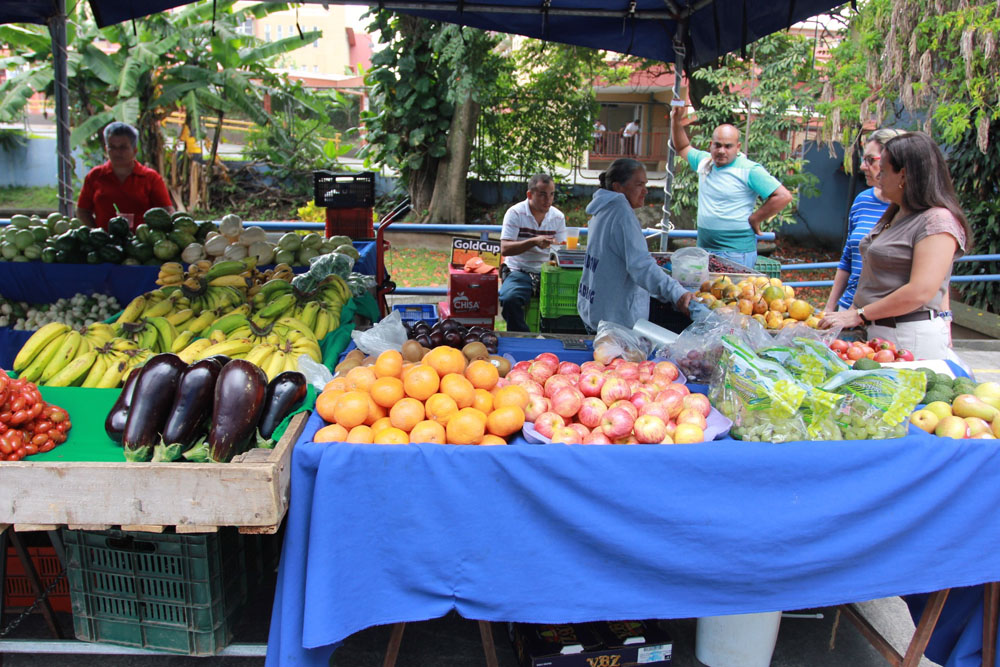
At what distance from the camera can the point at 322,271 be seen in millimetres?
4363

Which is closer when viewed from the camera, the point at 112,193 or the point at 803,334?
the point at 803,334

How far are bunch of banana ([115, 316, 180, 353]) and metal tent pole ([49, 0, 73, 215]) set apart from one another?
330 cm

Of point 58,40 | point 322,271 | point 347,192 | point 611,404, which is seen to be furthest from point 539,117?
point 611,404

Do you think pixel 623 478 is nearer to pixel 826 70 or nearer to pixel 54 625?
pixel 54 625

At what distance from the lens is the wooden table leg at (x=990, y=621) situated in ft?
8.29

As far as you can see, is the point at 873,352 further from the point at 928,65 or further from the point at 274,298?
the point at 928,65

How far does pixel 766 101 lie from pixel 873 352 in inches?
385

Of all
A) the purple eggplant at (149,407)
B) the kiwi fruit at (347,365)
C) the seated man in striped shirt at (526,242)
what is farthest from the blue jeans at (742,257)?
the purple eggplant at (149,407)

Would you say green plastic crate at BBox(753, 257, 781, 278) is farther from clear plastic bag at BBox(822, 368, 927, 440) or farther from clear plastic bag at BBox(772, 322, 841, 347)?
clear plastic bag at BBox(822, 368, 927, 440)

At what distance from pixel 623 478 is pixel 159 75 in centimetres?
1377

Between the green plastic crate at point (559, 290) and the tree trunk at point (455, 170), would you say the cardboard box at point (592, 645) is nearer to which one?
the green plastic crate at point (559, 290)

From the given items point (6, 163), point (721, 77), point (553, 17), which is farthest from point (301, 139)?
point (553, 17)

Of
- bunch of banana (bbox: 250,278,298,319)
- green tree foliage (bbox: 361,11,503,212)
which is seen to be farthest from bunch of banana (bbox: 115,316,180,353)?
green tree foliage (bbox: 361,11,503,212)

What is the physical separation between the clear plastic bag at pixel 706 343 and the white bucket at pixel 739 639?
949mm
